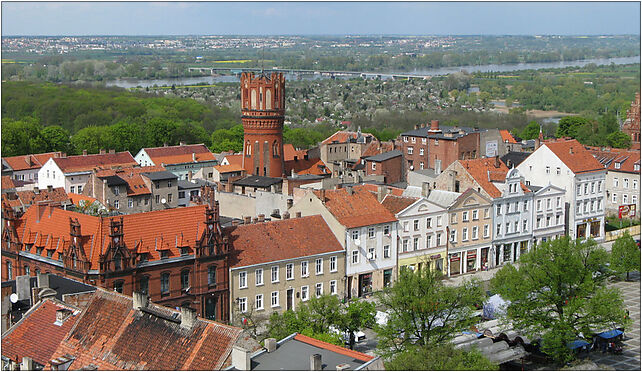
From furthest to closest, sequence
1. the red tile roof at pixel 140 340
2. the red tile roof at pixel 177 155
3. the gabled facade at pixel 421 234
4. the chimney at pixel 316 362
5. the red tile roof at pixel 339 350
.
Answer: the red tile roof at pixel 177 155
the gabled facade at pixel 421 234
the red tile roof at pixel 140 340
the red tile roof at pixel 339 350
the chimney at pixel 316 362

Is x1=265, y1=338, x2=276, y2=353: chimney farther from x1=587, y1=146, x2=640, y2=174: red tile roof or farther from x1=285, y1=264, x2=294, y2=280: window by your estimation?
x1=587, y1=146, x2=640, y2=174: red tile roof

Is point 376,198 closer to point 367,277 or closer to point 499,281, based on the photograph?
point 367,277

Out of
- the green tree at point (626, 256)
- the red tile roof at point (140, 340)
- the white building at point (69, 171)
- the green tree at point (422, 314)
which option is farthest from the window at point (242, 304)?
the white building at point (69, 171)

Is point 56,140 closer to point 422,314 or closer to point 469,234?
point 469,234

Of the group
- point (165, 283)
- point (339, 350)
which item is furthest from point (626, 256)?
point (339, 350)

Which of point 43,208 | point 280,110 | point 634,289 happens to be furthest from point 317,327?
point 280,110

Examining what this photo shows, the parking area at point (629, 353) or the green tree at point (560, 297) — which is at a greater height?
the green tree at point (560, 297)

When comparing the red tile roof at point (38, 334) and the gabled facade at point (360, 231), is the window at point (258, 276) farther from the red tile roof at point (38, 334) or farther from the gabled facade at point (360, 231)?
the red tile roof at point (38, 334)
